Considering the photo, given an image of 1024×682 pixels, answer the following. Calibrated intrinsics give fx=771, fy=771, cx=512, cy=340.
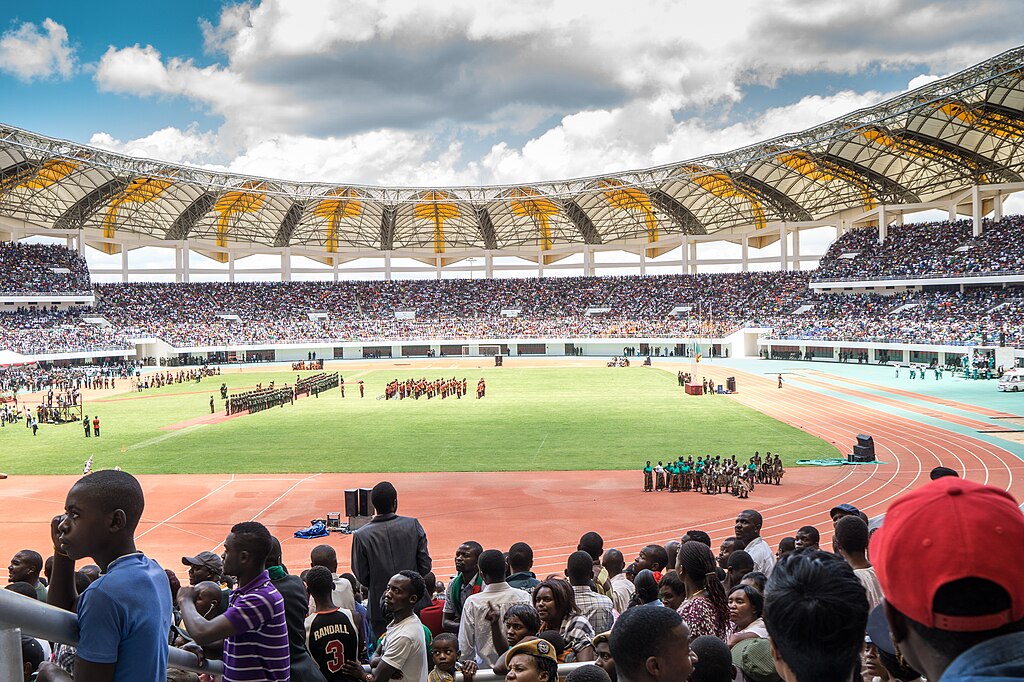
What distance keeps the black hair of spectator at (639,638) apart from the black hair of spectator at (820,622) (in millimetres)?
865

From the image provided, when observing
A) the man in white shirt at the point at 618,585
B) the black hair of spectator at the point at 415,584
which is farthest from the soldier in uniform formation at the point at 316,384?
the black hair of spectator at the point at 415,584

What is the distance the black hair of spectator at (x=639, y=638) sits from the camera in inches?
131

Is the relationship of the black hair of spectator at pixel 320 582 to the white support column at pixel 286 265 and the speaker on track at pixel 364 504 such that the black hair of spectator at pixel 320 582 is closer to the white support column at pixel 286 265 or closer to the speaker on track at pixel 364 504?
the speaker on track at pixel 364 504

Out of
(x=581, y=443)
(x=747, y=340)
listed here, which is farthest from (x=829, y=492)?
(x=747, y=340)

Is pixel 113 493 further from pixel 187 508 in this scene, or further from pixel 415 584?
pixel 187 508

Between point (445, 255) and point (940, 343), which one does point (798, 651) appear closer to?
point (940, 343)

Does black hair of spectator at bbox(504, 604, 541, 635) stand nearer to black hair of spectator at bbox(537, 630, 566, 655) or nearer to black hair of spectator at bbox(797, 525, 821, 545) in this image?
black hair of spectator at bbox(537, 630, 566, 655)

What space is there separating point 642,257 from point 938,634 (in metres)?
100

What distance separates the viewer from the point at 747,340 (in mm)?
82125

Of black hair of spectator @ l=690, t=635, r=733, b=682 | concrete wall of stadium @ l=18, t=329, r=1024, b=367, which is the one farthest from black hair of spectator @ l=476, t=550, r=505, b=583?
concrete wall of stadium @ l=18, t=329, r=1024, b=367

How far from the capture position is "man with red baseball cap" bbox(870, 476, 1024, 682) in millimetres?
1920

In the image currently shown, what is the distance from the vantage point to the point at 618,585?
868cm

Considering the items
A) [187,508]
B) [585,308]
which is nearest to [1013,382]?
[187,508]

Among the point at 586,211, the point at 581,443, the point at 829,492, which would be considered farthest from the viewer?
the point at 586,211
